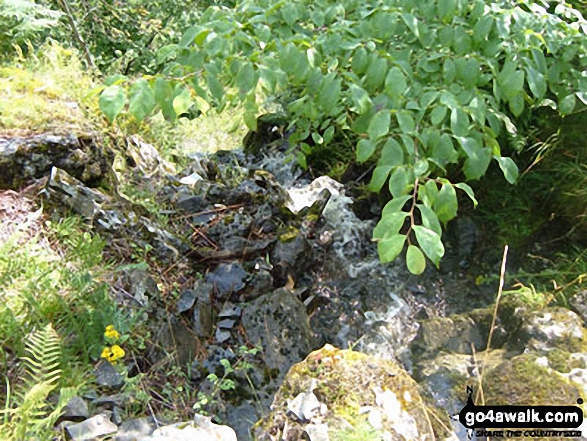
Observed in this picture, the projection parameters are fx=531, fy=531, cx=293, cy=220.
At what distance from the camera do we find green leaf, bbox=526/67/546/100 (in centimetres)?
195

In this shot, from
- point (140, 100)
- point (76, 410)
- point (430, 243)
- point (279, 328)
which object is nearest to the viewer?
point (430, 243)

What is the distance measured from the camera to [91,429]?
199 cm

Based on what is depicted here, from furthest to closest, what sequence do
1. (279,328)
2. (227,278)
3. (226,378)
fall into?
(227,278)
(279,328)
(226,378)

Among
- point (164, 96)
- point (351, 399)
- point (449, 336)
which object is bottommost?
point (449, 336)

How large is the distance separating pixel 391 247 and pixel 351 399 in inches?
21.3

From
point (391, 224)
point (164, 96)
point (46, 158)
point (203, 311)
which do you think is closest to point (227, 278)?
point (203, 311)

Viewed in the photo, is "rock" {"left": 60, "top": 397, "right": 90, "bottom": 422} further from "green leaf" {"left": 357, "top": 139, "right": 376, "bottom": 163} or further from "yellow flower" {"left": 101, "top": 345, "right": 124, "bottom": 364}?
"green leaf" {"left": 357, "top": 139, "right": 376, "bottom": 163}

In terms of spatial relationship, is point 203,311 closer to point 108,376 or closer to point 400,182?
point 108,376

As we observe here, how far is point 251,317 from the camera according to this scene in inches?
116

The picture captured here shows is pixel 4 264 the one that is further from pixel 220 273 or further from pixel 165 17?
pixel 165 17

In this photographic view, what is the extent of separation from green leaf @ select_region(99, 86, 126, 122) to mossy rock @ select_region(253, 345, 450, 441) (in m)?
1.06

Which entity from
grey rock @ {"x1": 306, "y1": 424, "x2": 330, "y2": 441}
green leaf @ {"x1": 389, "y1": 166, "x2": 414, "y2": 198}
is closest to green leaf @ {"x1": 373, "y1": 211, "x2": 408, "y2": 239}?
green leaf @ {"x1": 389, "y1": 166, "x2": 414, "y2": 198}

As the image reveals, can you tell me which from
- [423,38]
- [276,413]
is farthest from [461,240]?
[276,413]

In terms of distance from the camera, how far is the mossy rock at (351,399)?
1.68 m
